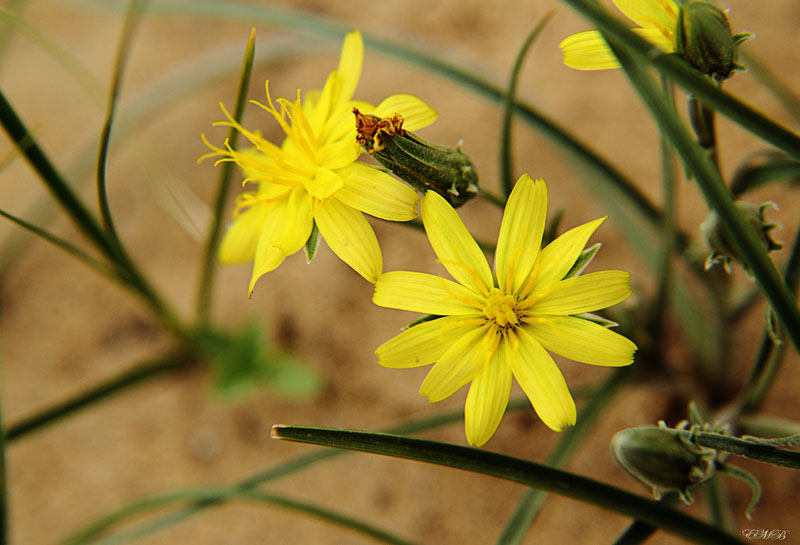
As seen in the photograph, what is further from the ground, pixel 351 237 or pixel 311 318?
pixel 311 318

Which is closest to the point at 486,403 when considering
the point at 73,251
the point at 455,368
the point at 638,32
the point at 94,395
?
the point at 455,368

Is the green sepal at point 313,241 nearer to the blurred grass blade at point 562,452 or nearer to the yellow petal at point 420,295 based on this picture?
the yellow petal at point 420,295

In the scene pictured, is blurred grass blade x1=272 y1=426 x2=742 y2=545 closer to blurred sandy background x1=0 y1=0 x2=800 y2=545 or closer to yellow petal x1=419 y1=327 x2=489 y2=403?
yellow petal x1=419 y1=327 x2=489 y2=403

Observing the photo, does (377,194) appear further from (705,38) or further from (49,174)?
(49,174)

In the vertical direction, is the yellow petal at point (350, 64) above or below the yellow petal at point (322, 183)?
above

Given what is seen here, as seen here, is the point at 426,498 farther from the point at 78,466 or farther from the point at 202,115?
the point at 202,115

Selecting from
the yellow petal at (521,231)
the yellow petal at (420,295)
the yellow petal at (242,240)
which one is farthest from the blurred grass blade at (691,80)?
the yellow petal at (242,240)

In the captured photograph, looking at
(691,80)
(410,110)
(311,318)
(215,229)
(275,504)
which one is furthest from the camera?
(311,318)
